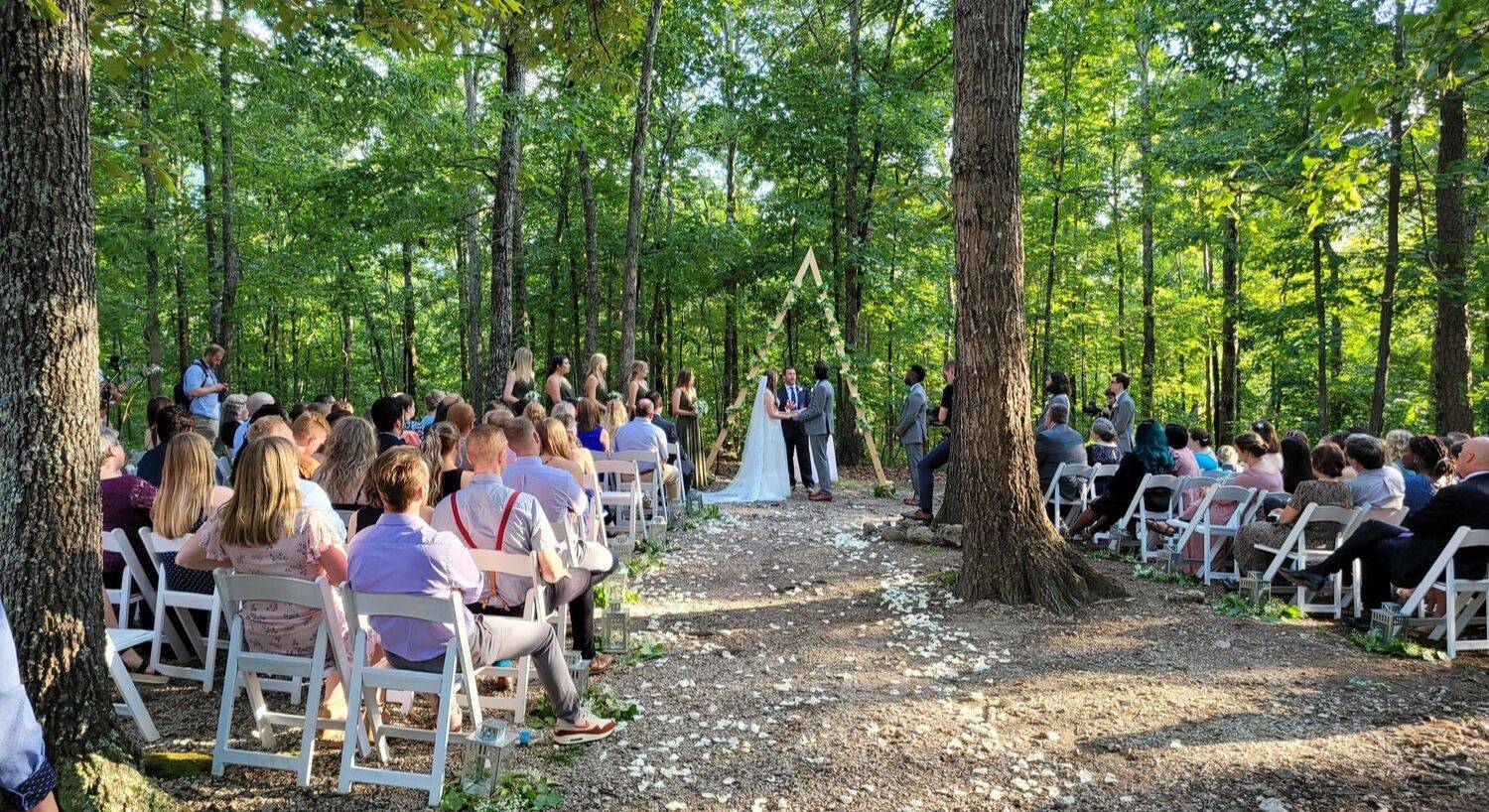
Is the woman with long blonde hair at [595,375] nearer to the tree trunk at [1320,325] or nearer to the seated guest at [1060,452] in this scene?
the seated guest at [1060,452]

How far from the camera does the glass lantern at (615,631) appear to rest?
17.9 feet

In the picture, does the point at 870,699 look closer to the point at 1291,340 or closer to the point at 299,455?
the point at 299,455

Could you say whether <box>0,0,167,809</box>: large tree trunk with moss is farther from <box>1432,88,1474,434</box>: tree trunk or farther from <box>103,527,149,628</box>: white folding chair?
<box>1432,88,1474,434</box>: tree trunk

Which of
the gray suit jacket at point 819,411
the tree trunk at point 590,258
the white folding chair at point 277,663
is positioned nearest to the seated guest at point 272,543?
the white folding chair at point 277,663

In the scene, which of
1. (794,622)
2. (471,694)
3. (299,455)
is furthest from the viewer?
(794,622)

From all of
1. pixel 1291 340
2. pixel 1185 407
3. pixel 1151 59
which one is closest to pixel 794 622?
pixel 1291 340

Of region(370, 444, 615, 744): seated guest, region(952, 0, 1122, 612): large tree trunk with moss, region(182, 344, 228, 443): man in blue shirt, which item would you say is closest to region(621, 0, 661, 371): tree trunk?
region(182, 344, 228, 443): man in blue shirt

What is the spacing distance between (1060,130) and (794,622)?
17.4 meters

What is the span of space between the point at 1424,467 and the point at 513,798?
275 inches

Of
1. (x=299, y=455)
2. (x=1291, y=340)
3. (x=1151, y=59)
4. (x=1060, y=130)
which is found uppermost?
(x=1151, y=59)

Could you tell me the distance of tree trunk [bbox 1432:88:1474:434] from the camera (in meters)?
11.0

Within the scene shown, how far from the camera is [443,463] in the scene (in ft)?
18.9

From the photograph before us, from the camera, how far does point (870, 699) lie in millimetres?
4723

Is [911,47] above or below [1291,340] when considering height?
above
